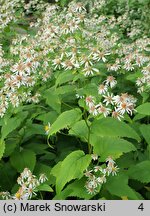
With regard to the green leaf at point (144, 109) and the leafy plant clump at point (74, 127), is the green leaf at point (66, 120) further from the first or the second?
the green leaf at point (144, 109)

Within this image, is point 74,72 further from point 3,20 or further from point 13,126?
point 3,20

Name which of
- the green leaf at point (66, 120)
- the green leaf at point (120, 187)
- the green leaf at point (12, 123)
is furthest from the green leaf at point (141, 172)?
the green leaf at point (12, 123)

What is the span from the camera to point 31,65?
3092 millimetres

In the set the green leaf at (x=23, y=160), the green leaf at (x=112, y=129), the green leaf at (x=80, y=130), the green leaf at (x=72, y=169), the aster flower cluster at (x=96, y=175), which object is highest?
the green leaf at (x=112, y=129)

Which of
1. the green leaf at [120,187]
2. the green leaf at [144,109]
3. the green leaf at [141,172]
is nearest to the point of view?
the green leaf at [120,187]

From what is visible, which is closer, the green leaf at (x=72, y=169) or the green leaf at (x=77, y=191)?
the green leaf at (x=72, y=169)

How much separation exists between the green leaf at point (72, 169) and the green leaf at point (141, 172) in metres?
0.49

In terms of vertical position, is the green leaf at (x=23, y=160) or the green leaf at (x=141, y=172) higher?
the green leaf at (x=141, y=172)

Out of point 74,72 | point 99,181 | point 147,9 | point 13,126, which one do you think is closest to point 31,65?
point 74,72

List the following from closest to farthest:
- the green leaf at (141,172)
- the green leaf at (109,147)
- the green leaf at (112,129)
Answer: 1. the green leaf at (112,129)
2. the green leaf at (109,147)
3. the green leaf at (141,172)

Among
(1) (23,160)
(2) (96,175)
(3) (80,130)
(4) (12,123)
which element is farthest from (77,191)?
(4) (12,123)

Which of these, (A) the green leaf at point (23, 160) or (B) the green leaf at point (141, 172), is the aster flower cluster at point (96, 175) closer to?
(B) the green leaf at point (141, 172)

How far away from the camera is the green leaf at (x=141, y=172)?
2.90 m

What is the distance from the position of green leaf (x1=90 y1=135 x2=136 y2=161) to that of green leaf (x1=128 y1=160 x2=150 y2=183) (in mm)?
233
